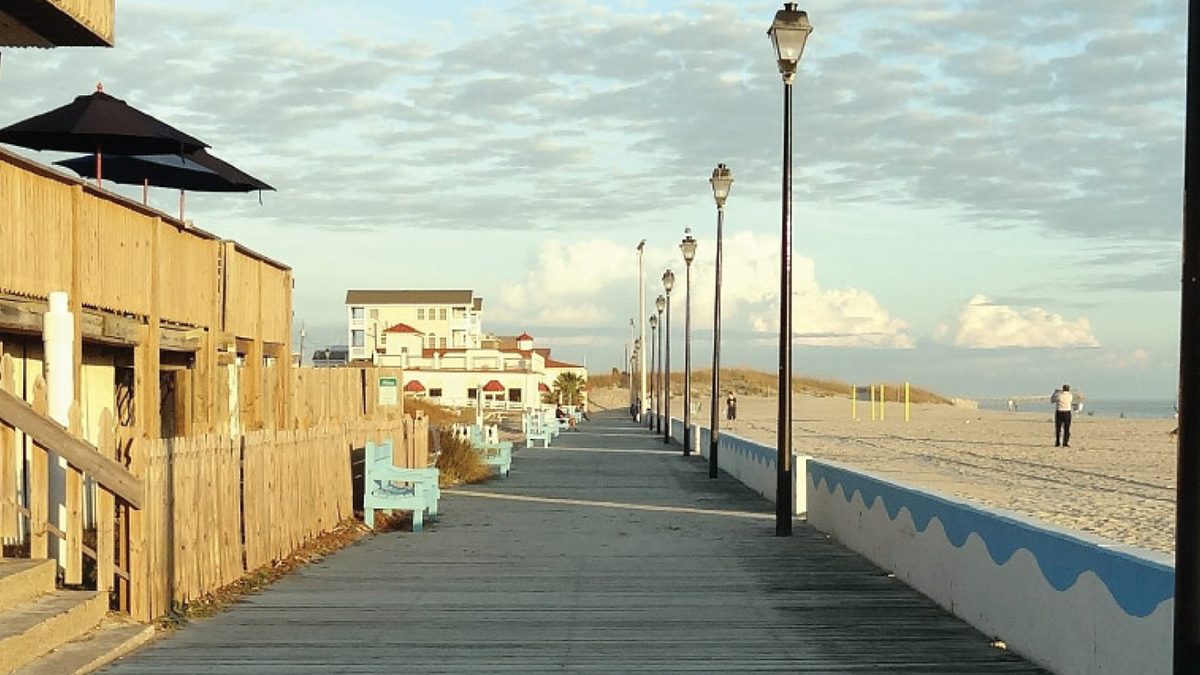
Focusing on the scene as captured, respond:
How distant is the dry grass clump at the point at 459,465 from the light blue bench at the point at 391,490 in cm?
790

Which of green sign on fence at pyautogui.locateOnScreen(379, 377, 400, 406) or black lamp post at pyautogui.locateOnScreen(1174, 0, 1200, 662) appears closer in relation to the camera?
black lamp post at pyautogui.locateOnScreen(1174, 0, 1200, 662)

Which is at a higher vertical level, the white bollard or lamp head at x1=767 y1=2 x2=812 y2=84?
lamp head at x1=767 y1=2 x2=812 y2=84

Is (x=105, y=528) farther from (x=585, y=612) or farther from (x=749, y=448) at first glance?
(x=749, y=448)

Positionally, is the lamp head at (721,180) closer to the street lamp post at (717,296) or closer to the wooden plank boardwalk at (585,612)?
the street lamp post at (717,296)

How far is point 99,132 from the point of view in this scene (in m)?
17.5

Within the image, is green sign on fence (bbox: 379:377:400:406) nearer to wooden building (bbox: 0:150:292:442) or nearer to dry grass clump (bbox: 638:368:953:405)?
wooden building (bbox: 0:150:292:442)

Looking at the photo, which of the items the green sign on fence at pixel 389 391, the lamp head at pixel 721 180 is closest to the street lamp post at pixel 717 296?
the lamp head at pixel 721 180

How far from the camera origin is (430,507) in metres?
18.9

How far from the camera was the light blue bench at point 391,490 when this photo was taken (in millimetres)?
18250

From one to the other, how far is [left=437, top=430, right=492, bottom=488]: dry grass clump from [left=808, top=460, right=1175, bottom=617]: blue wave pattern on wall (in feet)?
46.9

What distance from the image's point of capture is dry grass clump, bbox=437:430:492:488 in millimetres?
27719

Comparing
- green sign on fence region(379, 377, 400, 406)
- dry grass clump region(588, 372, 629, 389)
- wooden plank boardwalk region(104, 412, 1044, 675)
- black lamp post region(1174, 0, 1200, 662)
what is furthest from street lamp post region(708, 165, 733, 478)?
dry grass clump region(588, 372, 629, 389)

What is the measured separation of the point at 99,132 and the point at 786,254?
8009 mm

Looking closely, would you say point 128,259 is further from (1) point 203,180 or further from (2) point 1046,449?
(2) point 1046,449
